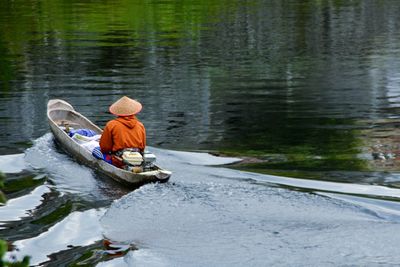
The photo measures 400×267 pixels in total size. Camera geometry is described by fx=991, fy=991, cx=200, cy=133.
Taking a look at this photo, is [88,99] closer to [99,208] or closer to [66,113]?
[66,113]

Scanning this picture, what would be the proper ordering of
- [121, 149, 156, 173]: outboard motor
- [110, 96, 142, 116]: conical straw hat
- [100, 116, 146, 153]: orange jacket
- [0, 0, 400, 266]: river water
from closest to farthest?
[0, 0, 400, 266]: river water < [121, 149, 156, 173]: outboard motor < [100, 116, 146, 153]: orange jacket < [110, 96, 142, 116]: conical straw hat

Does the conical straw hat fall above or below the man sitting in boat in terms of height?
above

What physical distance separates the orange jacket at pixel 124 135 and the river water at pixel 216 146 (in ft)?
2.35

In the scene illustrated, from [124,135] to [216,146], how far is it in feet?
13.6

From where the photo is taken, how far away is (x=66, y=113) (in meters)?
22.6

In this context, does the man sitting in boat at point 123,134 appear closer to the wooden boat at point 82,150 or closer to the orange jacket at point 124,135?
the orange jacket at point 124,135

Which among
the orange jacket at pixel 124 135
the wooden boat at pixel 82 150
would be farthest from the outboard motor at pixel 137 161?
the orange jacket at pixel 124 135

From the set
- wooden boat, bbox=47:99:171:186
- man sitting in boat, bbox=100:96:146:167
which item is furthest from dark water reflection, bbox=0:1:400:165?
man sitting in boat, bbox=100:96:146:167

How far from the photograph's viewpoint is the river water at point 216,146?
44.7 ft

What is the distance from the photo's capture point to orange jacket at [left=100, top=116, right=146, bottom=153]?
58.3 feet

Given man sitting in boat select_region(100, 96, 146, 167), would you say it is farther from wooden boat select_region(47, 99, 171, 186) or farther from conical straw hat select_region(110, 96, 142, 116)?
wooden boat select_region(47, 99, 171, 186)

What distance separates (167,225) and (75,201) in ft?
8.59

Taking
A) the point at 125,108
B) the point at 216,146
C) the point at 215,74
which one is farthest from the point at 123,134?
the point at 215,74

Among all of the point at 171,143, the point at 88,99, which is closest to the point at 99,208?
the point at 171,143
